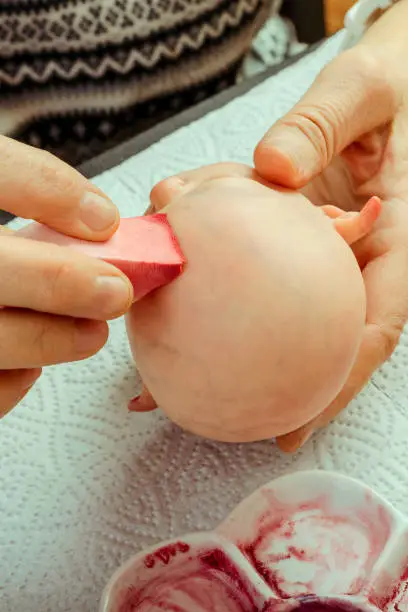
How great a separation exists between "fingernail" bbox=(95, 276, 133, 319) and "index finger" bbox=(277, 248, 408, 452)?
20 centimetres

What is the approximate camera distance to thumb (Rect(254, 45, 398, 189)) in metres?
0.45

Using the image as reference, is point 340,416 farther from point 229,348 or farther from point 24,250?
point 24,250

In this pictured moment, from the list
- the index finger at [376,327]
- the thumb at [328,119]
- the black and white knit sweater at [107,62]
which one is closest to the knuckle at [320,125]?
the thumb at [328,119]

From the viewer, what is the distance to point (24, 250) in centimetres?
34

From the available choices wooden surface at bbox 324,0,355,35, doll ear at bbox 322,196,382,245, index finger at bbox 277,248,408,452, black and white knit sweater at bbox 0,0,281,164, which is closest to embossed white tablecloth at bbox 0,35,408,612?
index finger at bbox 277,248,408,452

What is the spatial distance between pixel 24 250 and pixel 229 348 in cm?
12

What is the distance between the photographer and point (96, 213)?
0.36 m

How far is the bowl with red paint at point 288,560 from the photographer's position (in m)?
0.44

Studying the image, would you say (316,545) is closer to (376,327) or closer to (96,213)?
(376,327)

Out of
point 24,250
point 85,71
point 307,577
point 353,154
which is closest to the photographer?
point 24,250

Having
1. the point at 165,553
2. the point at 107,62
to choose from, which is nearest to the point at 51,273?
the point at 165,553

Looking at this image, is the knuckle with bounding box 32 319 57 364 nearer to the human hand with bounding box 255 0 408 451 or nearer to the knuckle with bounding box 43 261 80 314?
the knuckle with bounding box 43 261 80 314

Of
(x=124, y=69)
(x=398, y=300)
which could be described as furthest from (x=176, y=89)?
(x=398, y=300)

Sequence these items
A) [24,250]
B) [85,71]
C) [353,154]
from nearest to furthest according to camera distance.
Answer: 1. [24,250]
2. [353,154]
3. [85,71]
